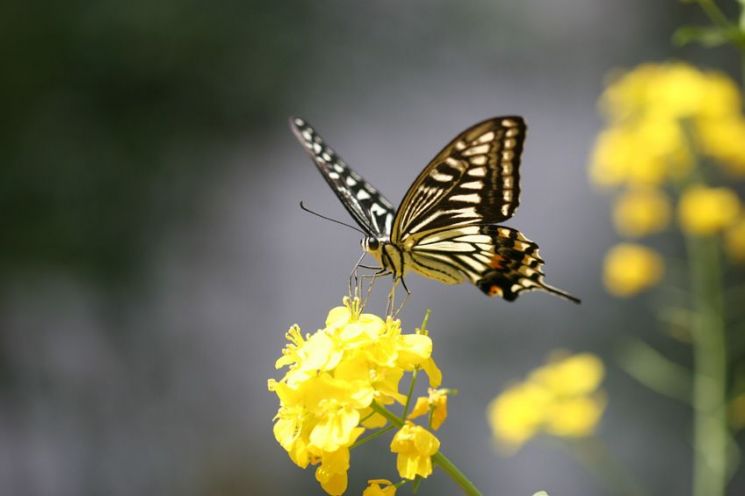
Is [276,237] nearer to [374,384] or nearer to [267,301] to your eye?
[267,301]

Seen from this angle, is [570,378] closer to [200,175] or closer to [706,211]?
[706,211]

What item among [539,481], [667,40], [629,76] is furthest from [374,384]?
[667,40]

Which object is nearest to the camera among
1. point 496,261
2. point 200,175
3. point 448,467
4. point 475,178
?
point 448,467

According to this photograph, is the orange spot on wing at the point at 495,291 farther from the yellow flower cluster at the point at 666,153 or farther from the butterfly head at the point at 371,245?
the yellow flower cluster at the point at 666,153

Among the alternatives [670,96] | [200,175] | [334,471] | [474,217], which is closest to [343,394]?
[334,471]

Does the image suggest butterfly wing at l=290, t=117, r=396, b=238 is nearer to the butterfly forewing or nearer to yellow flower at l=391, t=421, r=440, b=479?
the butterfly forewing

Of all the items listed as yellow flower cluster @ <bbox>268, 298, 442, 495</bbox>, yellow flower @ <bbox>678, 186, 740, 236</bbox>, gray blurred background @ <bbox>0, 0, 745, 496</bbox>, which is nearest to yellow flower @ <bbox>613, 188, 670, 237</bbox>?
yellow flower @ <bbox>678, 186, 740, 236</bbox>

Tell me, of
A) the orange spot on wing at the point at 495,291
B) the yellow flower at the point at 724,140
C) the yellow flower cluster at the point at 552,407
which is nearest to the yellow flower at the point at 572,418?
the yellow flower cluster at the point at 552,407
